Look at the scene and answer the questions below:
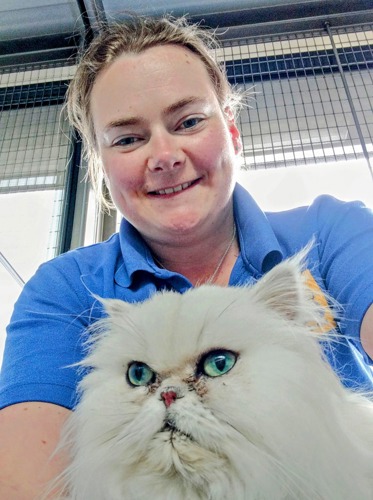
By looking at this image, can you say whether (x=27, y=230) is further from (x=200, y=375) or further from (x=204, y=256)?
(x=200, y=375)

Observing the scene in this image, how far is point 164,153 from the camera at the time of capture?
3.27 ft

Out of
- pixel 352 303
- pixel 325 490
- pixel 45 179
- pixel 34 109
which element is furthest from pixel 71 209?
pixel 325 490

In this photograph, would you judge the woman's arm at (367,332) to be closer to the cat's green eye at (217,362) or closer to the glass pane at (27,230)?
the cat's green eye at (217,362)

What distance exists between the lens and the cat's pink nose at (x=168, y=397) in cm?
53

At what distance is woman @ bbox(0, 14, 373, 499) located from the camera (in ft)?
2.85

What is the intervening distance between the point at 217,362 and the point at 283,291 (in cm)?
19

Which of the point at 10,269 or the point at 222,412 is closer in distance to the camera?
the point at 222,412

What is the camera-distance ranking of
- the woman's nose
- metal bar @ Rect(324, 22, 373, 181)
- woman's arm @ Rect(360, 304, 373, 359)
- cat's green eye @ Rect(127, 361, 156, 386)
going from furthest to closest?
metal bar @ Rect(324, 22, 373, 181) → the woman's nose → woman's arm @ Rect(360, 304, 373, 359) → cat's green eye @ Rect(127, 361, 156, 386)

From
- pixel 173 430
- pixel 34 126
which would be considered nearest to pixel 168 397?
pixel 173 430

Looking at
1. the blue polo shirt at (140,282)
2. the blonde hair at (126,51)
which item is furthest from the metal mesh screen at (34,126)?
the blue polo shirt at (140,282)

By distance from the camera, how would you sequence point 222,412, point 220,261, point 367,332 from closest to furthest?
point 222,412 < point 367,332 < point 220,261

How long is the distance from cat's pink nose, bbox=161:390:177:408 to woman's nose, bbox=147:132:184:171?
61cm

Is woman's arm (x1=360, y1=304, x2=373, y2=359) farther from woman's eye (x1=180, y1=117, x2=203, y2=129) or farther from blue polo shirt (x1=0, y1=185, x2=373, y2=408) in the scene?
woman's eye (x1=180, y1=117, x2=203, y2=129)

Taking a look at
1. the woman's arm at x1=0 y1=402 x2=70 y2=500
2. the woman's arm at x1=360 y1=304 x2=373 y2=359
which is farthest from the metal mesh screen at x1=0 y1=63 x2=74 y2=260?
the woman's arm at x1=360 y1=304 x2=373 y2=359
